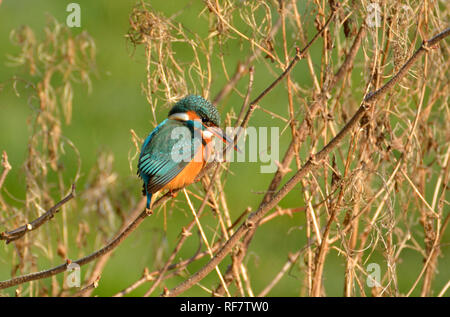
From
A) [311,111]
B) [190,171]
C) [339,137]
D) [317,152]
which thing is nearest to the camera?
[339,137]

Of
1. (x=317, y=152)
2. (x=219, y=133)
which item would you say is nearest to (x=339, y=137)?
(x=317, y=152)

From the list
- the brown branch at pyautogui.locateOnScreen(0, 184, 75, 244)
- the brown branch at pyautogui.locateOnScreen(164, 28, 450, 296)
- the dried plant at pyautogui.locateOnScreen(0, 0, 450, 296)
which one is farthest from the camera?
the dried plant at pyautogui.locateOnScreen(0, 0, 450, 296)

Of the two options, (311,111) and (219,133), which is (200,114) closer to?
(219,133)

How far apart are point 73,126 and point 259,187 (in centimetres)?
145

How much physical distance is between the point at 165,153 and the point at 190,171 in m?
0.13

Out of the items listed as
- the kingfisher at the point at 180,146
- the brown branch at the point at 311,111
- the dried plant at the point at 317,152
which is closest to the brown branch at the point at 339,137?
the dried plant at the point at 317,152

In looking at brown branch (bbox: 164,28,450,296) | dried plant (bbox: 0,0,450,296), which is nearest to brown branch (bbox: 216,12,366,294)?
dried plant (bbox: 0,0,450,296)

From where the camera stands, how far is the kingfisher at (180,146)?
2508 millimetres

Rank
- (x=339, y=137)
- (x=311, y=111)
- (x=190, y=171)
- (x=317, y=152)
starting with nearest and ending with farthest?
(x=339, y=137) → (x=317, y=152) → (x=311, y=111) → (x=190, y=171)

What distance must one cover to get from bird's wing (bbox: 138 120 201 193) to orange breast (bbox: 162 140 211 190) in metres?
0.02

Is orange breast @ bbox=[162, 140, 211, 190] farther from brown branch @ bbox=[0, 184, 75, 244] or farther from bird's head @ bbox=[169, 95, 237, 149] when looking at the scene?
brown branch @ bbox=[0, 184, 75, 244]

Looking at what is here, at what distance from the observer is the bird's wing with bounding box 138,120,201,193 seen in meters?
2.50

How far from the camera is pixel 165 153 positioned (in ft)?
8.42
